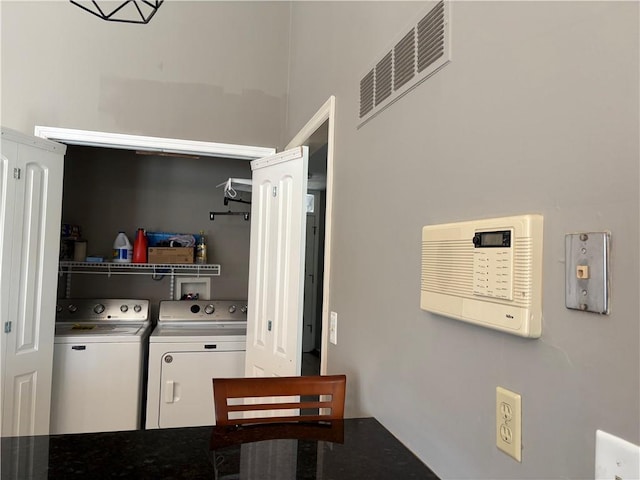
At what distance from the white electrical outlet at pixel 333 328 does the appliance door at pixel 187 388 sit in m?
1.53

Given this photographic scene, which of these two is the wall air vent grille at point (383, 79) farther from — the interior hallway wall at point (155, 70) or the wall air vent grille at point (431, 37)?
the interior hallway wall at point (155, 70)

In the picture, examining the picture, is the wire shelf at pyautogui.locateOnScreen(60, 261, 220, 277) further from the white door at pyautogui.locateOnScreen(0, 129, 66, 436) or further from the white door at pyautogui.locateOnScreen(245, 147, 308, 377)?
the white door at pyautogui.locateOnScreen(245, 147, 308, 377)

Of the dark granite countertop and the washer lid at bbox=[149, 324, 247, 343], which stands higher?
the dark granite countertop

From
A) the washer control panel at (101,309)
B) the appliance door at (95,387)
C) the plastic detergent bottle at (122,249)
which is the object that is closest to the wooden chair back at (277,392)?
the appliance door at (95,387)

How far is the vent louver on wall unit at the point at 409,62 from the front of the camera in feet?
3.66

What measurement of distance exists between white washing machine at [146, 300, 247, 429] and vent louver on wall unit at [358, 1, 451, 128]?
2.19m

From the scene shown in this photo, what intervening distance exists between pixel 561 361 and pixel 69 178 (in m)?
3.92

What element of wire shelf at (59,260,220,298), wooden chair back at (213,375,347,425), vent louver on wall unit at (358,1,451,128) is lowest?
wooden chair back at (213,375,347,425)

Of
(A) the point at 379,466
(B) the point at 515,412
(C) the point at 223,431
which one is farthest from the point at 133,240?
(B) the point at 515,412

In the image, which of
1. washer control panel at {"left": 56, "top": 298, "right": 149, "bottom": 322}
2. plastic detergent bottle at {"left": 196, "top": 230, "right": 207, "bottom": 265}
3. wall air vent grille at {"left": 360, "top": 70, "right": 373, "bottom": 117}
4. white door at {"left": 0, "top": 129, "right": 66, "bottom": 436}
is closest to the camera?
wall air vent grille at {"left": 360, "top": 70, "right": 373, "bottom": 117}

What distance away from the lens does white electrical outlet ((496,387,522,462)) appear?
2.61 ft

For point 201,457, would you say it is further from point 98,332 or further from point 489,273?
point 98,332

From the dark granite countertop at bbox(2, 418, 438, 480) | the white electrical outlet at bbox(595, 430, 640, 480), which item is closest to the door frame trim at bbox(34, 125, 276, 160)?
the dark granite countertop at bbox(2, 418, 438, 480)

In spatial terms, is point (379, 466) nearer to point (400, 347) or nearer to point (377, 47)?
point (400, 347)
